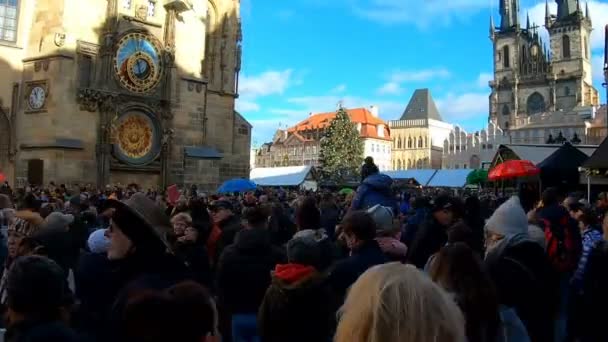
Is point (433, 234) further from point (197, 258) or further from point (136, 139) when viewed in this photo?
point (136, 139)

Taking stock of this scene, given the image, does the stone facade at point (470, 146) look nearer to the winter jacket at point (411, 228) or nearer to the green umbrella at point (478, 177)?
the green umbrella at point (478, 177)

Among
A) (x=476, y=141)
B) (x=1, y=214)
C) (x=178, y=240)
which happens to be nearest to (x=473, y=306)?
(x=178, y=240)

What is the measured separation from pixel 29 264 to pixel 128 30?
19.0m

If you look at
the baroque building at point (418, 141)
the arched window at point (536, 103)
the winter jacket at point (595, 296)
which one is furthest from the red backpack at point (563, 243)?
the arched window at point (536, 103)

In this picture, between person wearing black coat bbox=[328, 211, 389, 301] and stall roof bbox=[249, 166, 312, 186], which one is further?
stall roof bbox=[249, 166, 312, 186]

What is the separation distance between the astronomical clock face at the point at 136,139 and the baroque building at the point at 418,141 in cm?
8446

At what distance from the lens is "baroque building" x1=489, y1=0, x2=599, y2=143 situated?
96.2 metres

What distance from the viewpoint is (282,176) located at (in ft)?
119

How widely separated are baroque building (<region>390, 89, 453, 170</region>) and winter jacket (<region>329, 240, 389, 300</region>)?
9961 cm

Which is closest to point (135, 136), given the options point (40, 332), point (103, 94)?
point (103, 94)

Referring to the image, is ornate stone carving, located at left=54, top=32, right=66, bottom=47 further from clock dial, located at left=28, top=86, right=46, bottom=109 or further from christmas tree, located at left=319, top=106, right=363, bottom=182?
christmas tree, located at left=319, top=106, right=363, bottom=182

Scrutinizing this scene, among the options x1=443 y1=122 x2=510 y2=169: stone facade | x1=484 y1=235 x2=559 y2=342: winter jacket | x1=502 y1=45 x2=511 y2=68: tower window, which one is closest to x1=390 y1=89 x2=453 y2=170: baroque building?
x1=443 y1=122 x2=510 y2=169: stone facade

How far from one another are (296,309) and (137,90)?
18.8m

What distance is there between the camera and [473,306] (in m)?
2.65
